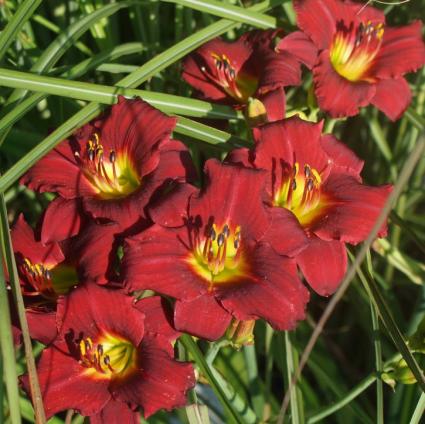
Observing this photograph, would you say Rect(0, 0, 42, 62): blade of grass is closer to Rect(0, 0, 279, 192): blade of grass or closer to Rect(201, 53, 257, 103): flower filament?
Rect(0, 0, 279, 192): blade of grass

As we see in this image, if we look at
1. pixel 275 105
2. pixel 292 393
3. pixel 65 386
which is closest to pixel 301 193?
pixel 275 105

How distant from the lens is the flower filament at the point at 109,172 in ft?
2.89

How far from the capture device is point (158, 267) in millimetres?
791

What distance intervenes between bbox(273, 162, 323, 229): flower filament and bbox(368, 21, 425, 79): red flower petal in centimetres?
24

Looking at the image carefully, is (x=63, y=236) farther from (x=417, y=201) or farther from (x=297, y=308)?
(x=417, y=201)

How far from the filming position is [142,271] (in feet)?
2.56

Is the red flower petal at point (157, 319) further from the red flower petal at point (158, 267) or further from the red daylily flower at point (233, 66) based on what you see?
the red daylily flower at point (233, 66)

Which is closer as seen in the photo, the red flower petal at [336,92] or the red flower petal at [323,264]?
the red flower petal at [323,264]

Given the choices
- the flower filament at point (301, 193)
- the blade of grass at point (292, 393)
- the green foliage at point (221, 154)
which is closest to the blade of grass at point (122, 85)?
the green foliage at point (221, 154)

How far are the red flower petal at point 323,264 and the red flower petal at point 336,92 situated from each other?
0.66 ft

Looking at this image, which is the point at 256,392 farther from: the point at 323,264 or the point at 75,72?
the point at 75,72

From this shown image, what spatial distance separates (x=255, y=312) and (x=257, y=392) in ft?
1.57

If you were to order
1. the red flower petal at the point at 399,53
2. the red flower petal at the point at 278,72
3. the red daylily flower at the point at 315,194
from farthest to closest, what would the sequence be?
1. the red flower petal at the point at 399,53
2. the red flower petal at the point at 278,72
3. the red daylily flower at the point at 315,194

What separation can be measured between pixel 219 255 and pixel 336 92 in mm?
283
